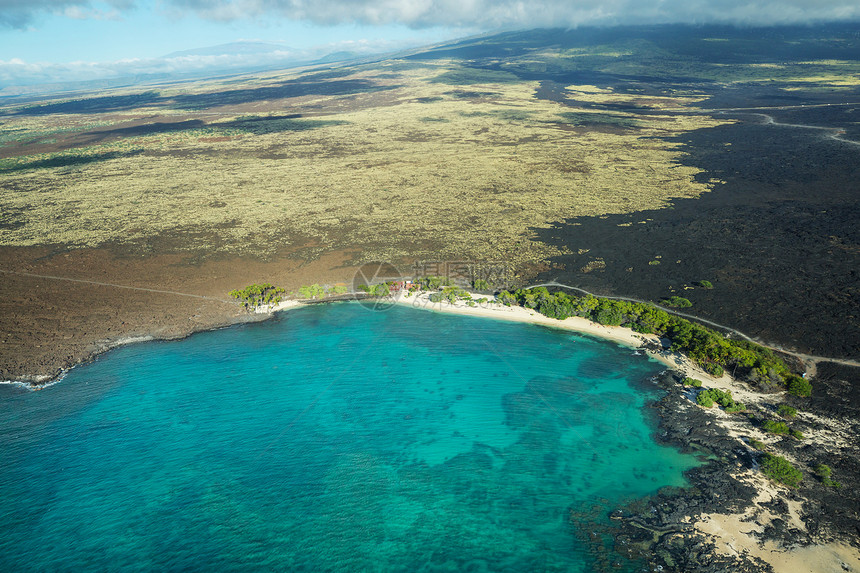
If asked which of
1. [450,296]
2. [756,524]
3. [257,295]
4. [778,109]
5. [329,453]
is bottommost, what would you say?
[756,524]

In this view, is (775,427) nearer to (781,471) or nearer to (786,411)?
(786,411)

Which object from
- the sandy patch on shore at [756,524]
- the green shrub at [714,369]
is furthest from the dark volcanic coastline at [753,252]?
the sandy patch on shore at [756,524]

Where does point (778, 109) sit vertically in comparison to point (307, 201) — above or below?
above

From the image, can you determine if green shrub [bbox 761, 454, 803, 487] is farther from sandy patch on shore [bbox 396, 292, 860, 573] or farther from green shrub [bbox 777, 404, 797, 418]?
green shrub [bbox 777, 404, 797, 418]

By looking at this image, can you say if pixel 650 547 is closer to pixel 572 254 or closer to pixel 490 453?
pixel 490 453

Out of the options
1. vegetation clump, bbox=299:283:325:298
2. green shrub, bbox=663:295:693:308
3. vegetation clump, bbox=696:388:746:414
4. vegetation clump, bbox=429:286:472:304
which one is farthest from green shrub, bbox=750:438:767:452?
vegetation clump, bbox=299:283:325:298

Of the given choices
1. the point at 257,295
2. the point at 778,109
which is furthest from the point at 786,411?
the point at 778,109
